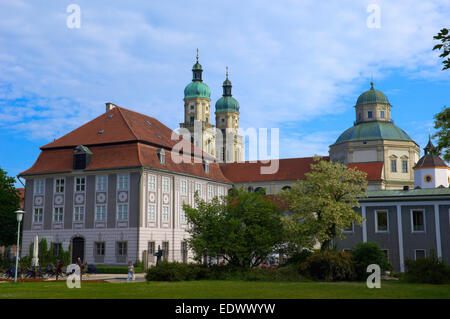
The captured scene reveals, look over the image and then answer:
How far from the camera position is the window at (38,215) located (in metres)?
50.6

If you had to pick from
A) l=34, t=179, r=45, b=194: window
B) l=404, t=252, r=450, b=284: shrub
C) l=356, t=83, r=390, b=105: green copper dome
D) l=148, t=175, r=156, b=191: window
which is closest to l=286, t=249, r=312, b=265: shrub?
l=404, t=252, r=450, b=284: shrub

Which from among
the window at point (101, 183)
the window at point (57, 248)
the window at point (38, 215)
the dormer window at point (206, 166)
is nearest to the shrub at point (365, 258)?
the window at point (101, 183)

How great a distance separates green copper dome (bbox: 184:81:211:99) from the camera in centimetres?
10975

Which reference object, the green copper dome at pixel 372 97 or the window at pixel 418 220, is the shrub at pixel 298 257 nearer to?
the window at pixel 418 220

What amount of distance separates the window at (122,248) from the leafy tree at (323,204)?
1572cm

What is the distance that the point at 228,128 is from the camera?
117m

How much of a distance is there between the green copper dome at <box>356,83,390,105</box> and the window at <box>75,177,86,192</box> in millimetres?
59811

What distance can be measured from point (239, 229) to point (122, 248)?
17.5 metres

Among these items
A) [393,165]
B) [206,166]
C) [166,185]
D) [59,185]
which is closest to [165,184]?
[166,185]

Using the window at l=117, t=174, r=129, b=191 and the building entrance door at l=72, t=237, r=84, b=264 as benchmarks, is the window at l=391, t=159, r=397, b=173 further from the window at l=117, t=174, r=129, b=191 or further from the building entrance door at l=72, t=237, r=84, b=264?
the building entrance door at l=72, t=237, r=84, b=264
